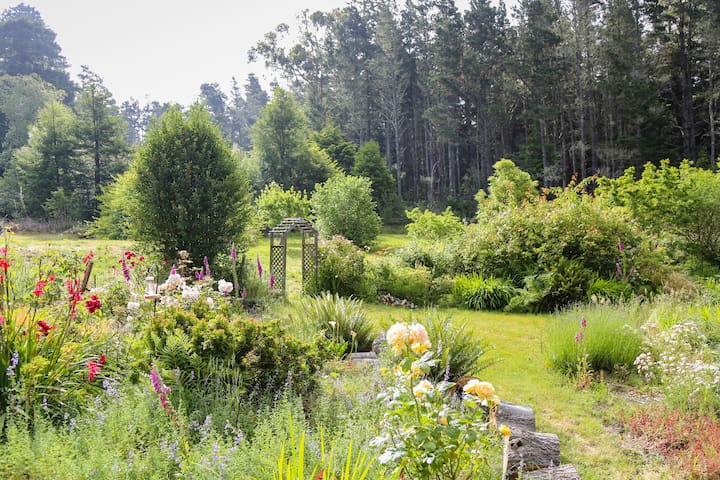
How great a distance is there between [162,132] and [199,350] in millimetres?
6292

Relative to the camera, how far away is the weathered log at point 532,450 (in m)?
2.94

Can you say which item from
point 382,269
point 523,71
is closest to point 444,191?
point 523,71

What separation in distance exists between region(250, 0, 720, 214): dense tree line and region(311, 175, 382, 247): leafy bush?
42.4ft

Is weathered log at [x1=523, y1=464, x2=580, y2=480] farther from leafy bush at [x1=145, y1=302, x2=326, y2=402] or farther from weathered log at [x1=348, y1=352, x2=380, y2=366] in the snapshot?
weathered log at [x1=348, y1=352, x2=380, y2=366]

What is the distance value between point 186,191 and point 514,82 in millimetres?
25637

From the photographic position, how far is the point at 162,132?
8523 mm

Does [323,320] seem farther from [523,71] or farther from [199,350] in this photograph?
[523,71]

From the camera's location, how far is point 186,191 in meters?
8.30

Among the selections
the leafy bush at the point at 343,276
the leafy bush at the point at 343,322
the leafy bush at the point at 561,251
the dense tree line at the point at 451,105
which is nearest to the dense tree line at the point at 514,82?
the dense tree line at the point at 451,105

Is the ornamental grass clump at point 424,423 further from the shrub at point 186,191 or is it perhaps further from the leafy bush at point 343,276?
the shrub at point 186,191

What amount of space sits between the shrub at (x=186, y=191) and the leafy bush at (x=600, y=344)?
564 centimetres

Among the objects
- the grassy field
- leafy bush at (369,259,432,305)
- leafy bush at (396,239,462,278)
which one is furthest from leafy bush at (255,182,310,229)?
the grassy field

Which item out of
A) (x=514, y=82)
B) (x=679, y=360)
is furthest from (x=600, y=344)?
(x=514, y=82)

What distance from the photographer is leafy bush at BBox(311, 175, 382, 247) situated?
16.3m
